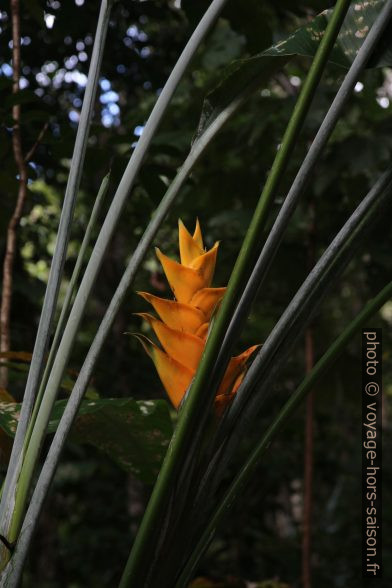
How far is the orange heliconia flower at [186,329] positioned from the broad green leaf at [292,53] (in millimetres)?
116

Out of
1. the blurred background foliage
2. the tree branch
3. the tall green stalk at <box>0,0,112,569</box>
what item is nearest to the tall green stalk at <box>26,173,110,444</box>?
the tall green stalk at <box>0,0,112,569</box>

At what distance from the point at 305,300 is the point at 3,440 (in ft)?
1.10

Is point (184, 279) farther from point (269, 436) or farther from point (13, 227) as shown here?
point (13, 227)

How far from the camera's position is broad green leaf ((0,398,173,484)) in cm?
60

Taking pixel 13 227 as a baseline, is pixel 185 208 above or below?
above

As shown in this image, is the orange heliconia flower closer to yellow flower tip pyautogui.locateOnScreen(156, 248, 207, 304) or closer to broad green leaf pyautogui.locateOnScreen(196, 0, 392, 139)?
yellow flower tip pyautogui.locateOnScreen(156, 248, 207, 304)

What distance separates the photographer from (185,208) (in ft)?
5.48

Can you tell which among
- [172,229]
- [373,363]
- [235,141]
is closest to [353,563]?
[172,229]

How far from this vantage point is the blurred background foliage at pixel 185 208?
115cm

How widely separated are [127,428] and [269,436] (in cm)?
17

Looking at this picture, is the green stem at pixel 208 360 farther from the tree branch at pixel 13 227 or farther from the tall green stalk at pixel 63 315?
the tree branch at pixel 13 227

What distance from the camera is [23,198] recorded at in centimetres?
93

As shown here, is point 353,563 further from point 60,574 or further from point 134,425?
point 134,425

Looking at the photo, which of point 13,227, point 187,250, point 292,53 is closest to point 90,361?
point 187,250
